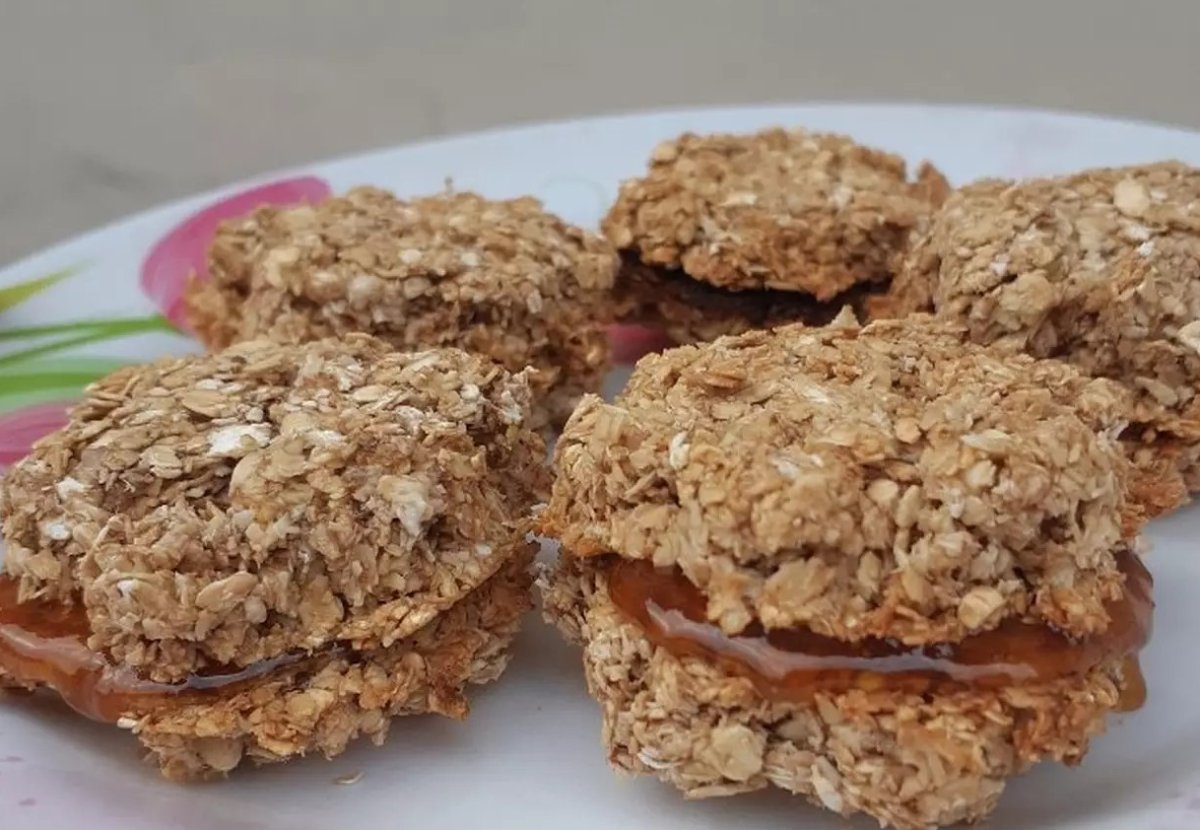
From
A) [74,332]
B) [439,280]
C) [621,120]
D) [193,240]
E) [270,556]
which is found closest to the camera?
[270,556]

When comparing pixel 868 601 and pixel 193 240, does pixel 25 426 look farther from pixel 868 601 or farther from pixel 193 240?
pixel 868 601

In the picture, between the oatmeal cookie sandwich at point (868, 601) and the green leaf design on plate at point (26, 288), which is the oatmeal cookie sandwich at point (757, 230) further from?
the green leaf design on plate at point (26, 288)

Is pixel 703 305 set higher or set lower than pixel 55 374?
higher

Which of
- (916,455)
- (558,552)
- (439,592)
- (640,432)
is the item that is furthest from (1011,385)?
(439,592)

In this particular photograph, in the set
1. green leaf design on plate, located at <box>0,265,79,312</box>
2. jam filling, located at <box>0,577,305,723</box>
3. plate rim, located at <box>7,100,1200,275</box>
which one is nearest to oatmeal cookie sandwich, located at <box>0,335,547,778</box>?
jam filling, located at <box>0,577,305,723</box>

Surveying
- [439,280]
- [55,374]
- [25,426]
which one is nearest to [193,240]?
[55,374]

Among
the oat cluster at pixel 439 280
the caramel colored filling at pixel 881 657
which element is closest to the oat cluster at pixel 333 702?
the caramel colored filling at pixel 881 657
